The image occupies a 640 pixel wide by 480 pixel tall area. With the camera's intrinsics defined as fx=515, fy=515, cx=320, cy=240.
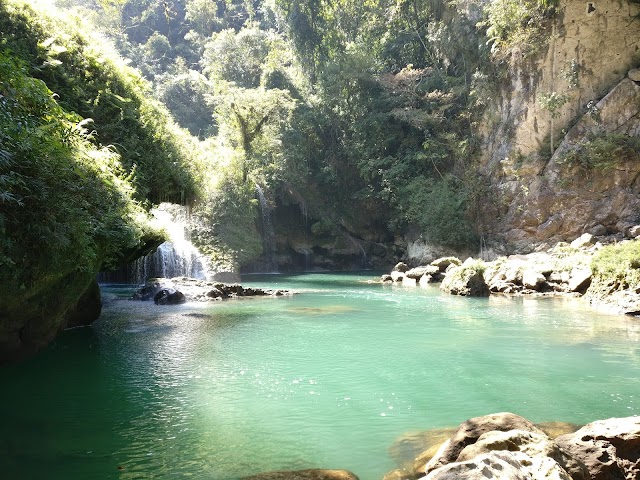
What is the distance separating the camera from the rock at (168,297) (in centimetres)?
1697

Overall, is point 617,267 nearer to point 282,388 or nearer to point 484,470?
point 282,388

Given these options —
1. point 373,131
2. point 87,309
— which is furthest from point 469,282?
point 373,131

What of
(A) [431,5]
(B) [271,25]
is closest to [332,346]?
(A) [431,5]

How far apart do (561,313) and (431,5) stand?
28116mm

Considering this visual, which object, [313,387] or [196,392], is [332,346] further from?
[196,392]

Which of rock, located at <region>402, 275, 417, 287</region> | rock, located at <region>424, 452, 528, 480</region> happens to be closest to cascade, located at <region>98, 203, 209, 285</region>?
rock, located at <region>402, 275, 417, 287</region>

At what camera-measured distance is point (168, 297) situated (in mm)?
17109

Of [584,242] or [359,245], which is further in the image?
[359,245]

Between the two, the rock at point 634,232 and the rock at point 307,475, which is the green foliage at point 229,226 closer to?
the rock at point 634,232

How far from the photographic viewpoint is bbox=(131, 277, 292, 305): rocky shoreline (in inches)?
677

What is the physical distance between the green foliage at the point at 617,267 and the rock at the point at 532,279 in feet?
7.01

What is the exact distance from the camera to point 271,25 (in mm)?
57875

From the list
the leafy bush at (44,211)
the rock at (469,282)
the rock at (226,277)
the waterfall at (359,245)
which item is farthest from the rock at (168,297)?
the waterfall at (359,245)

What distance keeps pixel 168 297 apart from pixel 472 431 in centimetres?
1406
